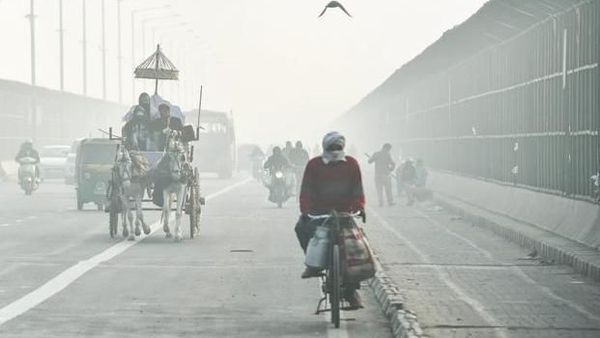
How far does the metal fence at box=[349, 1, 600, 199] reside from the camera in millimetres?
24969

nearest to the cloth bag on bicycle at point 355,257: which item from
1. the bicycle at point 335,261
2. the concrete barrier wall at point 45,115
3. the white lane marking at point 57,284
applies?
the bicycle at point 335,261

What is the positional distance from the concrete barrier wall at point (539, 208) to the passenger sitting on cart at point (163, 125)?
6.18 m

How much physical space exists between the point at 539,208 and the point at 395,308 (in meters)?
13.9

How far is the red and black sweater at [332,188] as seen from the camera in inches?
595

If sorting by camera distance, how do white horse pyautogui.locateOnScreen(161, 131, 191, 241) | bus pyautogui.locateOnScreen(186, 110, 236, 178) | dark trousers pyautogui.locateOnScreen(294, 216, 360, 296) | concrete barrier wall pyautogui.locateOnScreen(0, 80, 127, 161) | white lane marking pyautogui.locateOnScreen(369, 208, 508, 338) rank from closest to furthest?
white lane marking pyautogui.locateOnScreen(369, 208, 508, 338)
dark trousers pyautogui.locateOnScreen(294, 216, 360, 296)
white horse pyautogui.locateOnScreen(161, 131, 191, 241)
concrete barrier wall pyautogui.locateOnScreen(0, 80, 127, 161)
bus pyautogui.locateOnScreen(186, 110, 236, 178)

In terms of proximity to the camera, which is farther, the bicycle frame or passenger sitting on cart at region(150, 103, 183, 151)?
passenger sitting on cart at region(150, 103, 183, 151)

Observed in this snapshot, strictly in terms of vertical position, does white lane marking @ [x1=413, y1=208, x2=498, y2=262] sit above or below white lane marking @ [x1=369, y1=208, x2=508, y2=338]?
below

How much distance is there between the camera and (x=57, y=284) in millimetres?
18531

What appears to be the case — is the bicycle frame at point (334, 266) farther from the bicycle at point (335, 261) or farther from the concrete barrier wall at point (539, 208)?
the concrete barrier wall at point (539, 208)

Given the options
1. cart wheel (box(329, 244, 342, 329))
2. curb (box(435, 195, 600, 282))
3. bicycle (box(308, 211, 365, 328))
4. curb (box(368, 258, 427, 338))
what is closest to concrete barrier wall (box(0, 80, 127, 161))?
curb (box(435, 195, 600, 282))

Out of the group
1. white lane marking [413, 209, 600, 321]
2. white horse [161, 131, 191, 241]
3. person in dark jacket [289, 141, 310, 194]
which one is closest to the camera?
white lane marking [413, 209, 600, 321]

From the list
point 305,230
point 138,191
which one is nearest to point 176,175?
point 138,191

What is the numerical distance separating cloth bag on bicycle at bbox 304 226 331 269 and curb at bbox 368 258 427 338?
2.55 ft

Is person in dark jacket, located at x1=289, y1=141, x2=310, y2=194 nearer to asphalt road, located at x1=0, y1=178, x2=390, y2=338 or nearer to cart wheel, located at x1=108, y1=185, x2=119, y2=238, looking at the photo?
asphalt road, located at x1=0, y1=178, x2=390, y2=338
